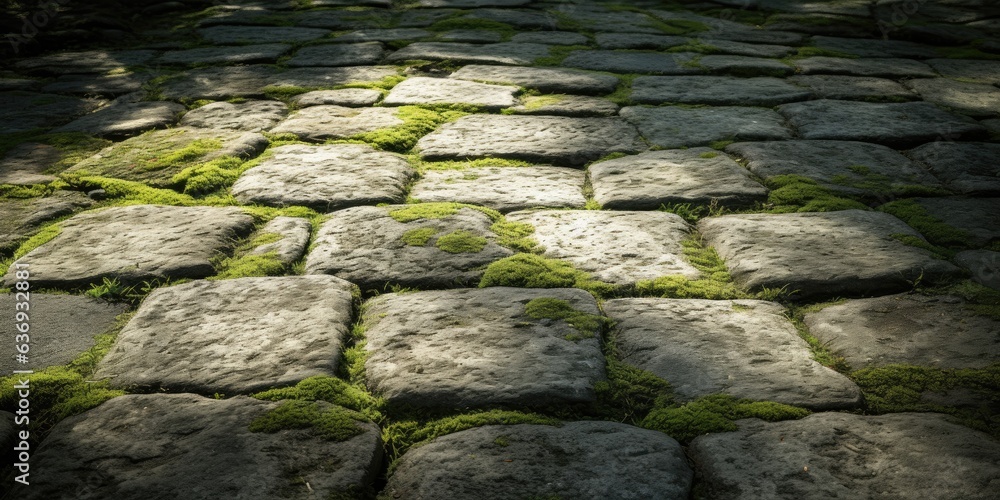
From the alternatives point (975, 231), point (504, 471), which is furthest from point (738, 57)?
point (504, 471)

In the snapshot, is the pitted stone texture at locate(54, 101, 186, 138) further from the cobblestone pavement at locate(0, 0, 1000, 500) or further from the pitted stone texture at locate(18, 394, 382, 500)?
the pitted stone texture at locate(18, 394, 382, 500)

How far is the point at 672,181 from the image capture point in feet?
8.02

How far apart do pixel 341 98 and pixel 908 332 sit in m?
2.60

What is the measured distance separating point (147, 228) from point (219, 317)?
0.63 m

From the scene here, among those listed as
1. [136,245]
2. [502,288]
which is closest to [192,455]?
[502,288]

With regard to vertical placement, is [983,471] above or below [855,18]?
below

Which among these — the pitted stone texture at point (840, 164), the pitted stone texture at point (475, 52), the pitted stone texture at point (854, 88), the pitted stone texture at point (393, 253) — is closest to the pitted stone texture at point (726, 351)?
the pitted stone texture at point (393, 253)

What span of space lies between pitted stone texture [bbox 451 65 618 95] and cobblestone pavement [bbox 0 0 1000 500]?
0.03 meters

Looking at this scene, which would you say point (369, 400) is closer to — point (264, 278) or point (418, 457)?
point (418, 457)

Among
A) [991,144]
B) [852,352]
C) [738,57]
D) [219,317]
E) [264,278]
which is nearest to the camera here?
[852,352]

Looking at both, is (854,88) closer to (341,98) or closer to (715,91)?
(715,91)

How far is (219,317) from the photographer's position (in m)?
1.65

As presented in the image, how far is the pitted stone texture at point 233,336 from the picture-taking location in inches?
56.7

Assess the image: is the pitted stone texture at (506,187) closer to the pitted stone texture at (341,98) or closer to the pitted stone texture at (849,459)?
the pitted stone texture at (341,98)
